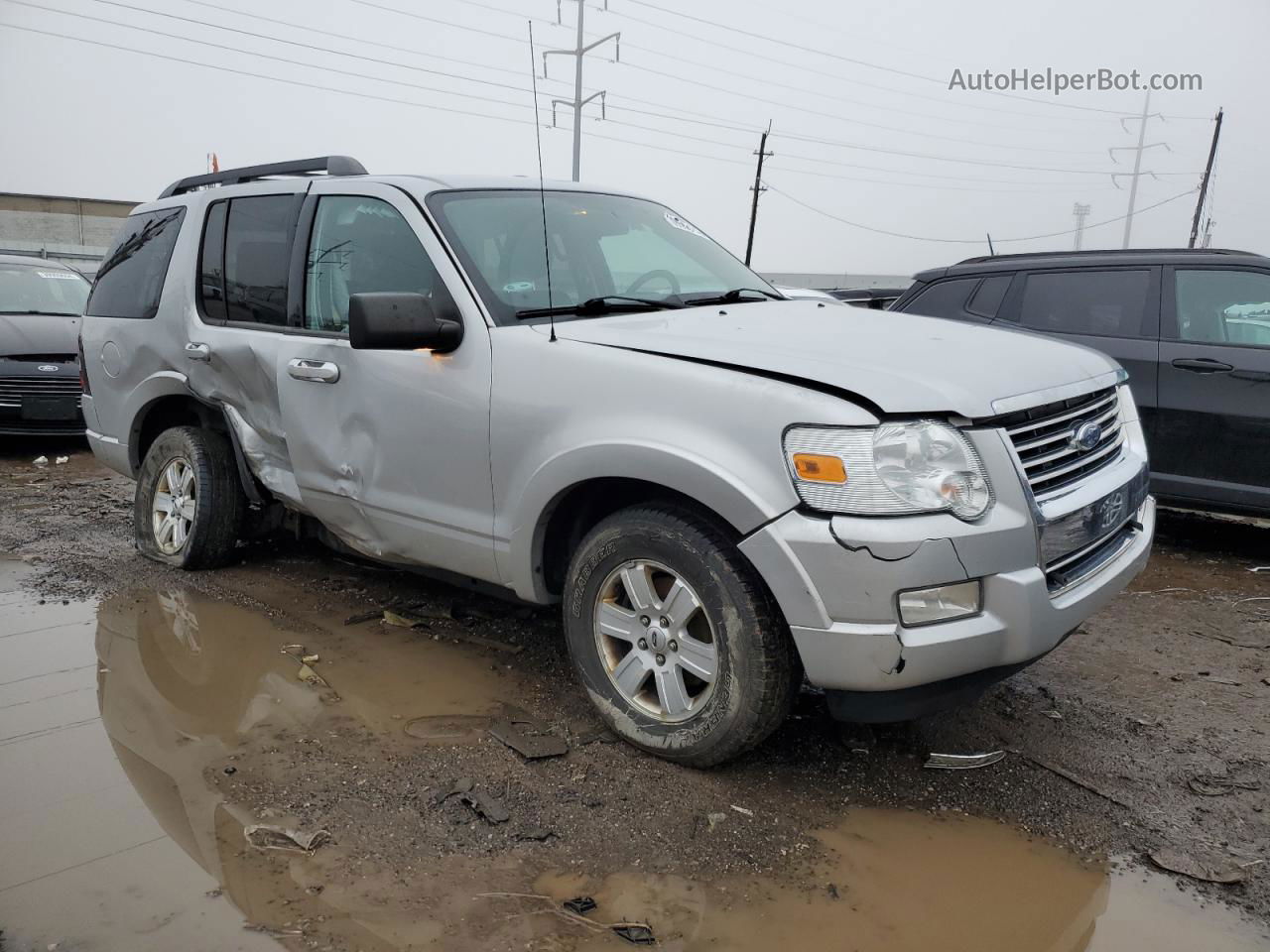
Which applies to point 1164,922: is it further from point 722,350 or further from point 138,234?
point 138,234

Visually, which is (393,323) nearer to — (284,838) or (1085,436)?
(284,838)

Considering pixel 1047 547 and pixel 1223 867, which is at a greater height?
pixel 1047 547

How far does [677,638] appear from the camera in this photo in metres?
3.08

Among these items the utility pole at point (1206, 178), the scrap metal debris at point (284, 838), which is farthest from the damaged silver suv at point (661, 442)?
the utility pole at point (1206, 178)

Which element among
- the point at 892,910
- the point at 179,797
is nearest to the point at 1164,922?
the point at 892,910

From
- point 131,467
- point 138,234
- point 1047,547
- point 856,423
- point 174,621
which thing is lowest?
point 174,621

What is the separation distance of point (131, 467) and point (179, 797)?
9.67ft

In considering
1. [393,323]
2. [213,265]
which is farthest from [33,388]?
[393,323]

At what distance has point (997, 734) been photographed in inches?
137

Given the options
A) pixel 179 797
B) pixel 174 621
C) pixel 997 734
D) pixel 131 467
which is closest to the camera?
pixel 179 797

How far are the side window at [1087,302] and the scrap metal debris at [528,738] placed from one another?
4335 millimetres

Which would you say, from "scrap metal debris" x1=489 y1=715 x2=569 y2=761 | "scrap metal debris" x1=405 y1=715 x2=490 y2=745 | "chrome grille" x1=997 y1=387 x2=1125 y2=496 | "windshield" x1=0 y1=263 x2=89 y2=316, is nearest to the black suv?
"chrome grille" x1=997 y1=387 x2=1125 y2=496

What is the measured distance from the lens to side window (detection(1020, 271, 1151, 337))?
5984mm

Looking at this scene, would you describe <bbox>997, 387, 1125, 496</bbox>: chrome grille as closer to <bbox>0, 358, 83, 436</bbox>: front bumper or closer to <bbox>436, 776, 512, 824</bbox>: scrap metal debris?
<bbox>436, 776, 512, 824</bbox>: scrap metal debris
